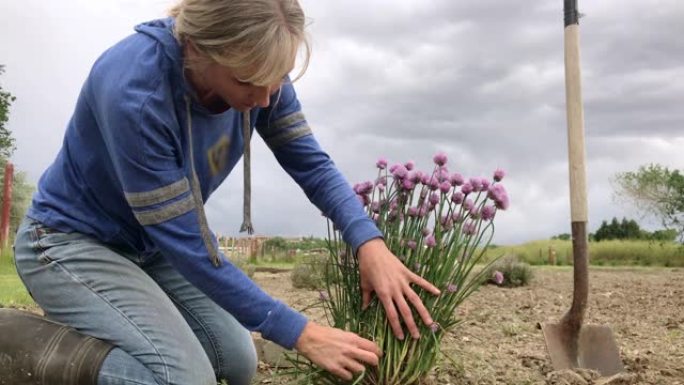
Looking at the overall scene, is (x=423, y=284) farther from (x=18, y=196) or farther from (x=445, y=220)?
(x=18, y=196)

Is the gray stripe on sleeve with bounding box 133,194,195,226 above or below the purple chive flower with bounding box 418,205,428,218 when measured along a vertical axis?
below

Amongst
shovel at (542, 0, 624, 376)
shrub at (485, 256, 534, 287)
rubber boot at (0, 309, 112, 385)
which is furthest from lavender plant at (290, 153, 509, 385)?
shrub at (485, 256, 534, 287)

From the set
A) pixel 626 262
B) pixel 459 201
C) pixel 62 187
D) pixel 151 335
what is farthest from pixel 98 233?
pixel 626 262

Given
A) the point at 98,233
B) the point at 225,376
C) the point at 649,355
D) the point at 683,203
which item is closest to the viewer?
the point at 98,233

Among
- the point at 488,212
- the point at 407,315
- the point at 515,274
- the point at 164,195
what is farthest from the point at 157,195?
the point at 515,274

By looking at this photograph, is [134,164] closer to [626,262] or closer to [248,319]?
[248,319]

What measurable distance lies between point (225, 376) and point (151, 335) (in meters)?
0.64

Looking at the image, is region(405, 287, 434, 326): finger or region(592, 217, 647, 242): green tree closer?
region(405, 287, 434, 326): finger

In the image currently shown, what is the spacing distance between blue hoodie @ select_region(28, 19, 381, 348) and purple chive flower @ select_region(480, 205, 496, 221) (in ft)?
1.39

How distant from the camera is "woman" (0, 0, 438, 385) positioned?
2.10 metres

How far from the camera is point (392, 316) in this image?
2404 millimetres

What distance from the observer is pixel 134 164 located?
2.11m

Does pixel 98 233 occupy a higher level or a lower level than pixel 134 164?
lower

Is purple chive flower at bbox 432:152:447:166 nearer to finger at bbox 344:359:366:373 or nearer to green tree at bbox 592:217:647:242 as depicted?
finger at bbox 344:359:366:373
